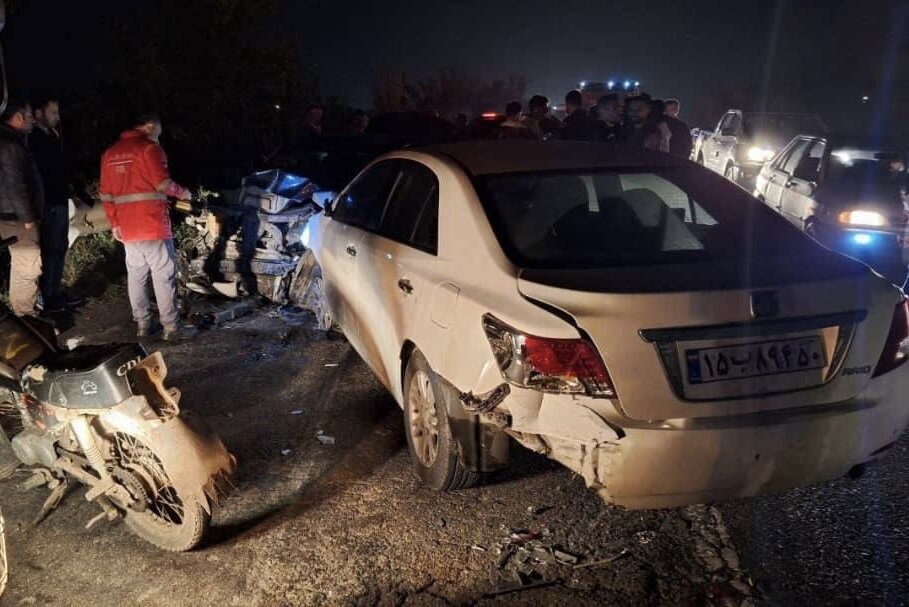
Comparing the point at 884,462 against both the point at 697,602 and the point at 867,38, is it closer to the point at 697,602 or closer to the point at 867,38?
the point at 697,602

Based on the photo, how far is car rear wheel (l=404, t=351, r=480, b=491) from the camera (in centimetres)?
345

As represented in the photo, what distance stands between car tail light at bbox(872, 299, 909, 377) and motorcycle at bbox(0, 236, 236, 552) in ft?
8.81

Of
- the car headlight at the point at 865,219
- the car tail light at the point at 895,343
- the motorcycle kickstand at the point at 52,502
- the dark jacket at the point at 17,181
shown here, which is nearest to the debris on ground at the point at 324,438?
the motorcycle kickstand at the point at 52,502

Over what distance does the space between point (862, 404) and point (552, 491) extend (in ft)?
4.74

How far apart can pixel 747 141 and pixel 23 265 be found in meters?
11.9

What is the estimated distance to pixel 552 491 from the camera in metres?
3.73

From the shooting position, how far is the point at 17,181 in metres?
5.80

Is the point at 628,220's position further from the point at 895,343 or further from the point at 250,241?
the point at 250,241

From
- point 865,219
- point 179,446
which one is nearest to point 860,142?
point 865,219

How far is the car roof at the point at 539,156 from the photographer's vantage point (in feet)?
12.6

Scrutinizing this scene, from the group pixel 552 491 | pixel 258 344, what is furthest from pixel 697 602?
pixel 258 344

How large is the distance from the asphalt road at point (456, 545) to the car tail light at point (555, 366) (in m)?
0.83

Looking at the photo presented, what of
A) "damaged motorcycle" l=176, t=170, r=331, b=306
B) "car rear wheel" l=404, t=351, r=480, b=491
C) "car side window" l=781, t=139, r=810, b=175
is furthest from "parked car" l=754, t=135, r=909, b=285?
"car rear wheel" l=404, t=351, r=480, b=491

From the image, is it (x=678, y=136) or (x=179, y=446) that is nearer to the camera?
(x=179, y=446)
